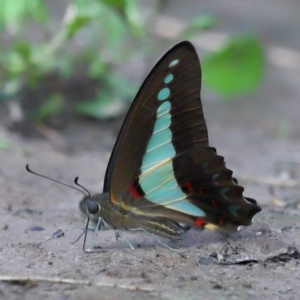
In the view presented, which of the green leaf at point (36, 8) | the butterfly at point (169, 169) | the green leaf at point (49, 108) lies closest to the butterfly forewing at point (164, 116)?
the butterfly at point (169, 169)

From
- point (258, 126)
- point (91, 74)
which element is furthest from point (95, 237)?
point (258, 126)

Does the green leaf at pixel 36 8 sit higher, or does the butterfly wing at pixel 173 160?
the green leaf at pixel 36 8

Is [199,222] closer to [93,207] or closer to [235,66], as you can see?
[93,207]

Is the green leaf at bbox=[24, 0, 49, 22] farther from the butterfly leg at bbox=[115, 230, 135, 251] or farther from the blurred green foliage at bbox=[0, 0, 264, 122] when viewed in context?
the butterfly leg at bbox=[115, 230, 135, 251]

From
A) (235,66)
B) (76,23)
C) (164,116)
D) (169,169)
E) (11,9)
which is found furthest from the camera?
(235,66)

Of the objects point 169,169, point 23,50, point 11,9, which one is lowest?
point 169,169

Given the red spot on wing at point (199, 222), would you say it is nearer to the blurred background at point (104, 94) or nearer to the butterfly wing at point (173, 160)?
the butterfly wing at point (173, 160)

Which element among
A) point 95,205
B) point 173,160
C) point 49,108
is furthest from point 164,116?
point 49,108

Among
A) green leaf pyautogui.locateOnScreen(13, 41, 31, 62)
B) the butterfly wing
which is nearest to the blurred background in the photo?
green leaf pyautogui.locateOnScreen(13, 41, 31, 62)
